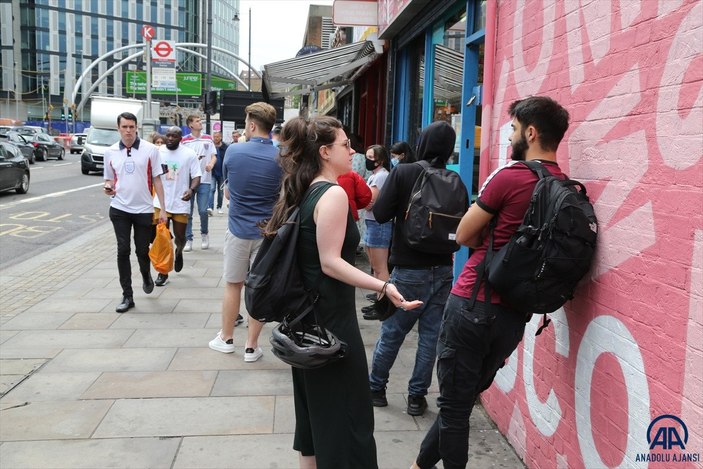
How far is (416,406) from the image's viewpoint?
13.9ft

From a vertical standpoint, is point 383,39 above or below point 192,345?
above

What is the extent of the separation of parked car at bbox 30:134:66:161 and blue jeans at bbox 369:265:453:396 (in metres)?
35.9

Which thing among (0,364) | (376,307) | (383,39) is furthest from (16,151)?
(376,307)

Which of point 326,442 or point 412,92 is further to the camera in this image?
point 412,92

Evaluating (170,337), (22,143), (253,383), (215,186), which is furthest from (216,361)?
(22,143)

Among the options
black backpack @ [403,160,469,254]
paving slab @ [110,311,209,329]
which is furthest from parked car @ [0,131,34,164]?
black backpack @ [403,160,469,254]

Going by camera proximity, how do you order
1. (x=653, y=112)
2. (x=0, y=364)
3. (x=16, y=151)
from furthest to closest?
(x=16, y=151)
(x=0, y=364)
(x=653, y=112)

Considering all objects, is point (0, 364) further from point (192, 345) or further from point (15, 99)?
point (15, 99)

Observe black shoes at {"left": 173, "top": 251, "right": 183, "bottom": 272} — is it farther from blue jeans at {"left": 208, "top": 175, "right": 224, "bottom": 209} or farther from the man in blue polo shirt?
blue jeans at {"left": 208, "top": 175, "right": 224, "bottom": 209}

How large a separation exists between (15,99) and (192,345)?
291ft

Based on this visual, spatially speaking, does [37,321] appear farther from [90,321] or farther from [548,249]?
[548,249]

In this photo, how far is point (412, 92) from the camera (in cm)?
859

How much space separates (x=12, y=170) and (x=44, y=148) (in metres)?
19.6

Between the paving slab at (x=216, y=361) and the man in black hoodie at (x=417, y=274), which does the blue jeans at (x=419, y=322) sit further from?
the paving slab at (x=216, y=361)
